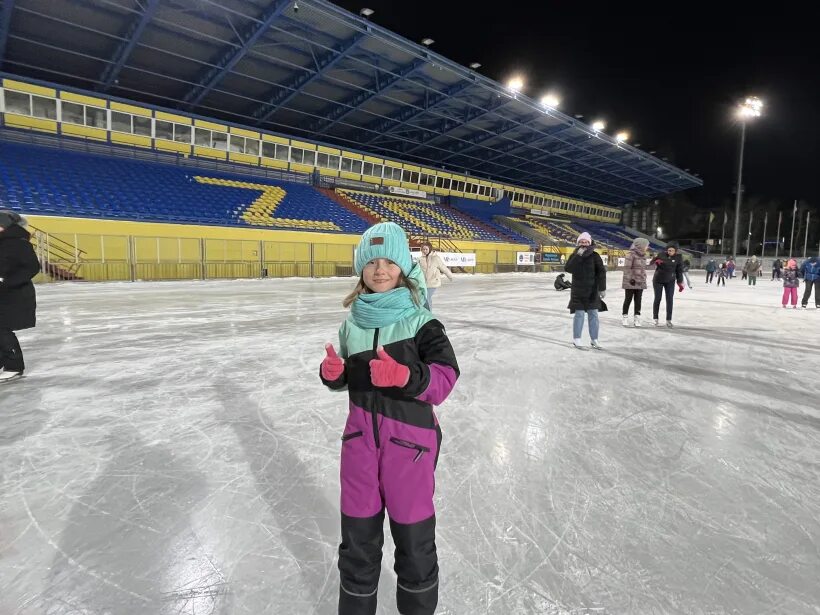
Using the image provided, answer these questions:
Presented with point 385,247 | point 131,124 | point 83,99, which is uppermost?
point 83,99

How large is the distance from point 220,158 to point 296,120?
208 inches

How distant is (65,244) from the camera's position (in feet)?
49.3

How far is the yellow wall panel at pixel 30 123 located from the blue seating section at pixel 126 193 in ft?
3.31

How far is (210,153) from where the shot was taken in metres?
24.7

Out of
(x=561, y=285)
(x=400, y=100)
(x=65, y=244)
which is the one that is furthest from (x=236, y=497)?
(x=400, y=100)

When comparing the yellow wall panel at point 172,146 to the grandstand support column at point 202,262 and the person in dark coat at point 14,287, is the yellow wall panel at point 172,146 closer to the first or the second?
the grandstand support column at point 202,262

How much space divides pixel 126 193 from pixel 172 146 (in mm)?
6264

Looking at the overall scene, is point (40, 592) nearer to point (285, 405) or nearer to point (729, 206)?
point (285, 405)

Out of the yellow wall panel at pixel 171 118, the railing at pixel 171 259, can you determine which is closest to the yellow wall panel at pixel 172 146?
the yellow wall panel at pixel 171 118

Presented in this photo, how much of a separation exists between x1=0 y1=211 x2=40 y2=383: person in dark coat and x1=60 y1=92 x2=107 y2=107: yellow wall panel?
22.4 meters

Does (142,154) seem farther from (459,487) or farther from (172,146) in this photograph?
(459,487)

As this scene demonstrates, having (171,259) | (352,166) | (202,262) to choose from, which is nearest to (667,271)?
(202,262)

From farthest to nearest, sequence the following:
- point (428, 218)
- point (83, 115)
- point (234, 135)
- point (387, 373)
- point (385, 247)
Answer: point (428, 218) → point (234, 135) → point (83, 115) → point (385, 247) → point (387, 373)

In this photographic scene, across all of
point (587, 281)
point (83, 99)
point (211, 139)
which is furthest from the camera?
point (211, 139)
